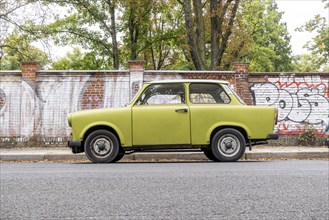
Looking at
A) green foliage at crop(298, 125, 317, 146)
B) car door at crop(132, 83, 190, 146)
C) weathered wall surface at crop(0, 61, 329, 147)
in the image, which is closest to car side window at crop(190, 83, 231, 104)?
car door at crop(132, 83, 190, 146)

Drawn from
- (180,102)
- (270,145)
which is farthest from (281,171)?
(270,145)

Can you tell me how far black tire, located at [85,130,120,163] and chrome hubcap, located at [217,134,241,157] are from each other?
2.15m

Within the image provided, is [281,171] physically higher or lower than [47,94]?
lower

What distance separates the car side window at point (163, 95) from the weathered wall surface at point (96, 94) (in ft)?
17.4

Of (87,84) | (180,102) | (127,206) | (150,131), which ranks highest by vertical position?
(87,84)

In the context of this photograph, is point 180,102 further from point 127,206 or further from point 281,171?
point 127,206

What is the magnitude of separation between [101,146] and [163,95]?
1.73 m

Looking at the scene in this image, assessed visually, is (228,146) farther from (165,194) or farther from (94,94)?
(94,94)

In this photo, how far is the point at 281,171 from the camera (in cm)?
781

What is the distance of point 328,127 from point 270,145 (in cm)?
332

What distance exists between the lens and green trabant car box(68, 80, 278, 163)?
9523mm

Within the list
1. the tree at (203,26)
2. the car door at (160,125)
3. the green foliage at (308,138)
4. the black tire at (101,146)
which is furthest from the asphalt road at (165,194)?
the tree at (203,26)

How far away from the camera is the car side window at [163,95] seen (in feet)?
32.2

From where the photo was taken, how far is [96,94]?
15.1 m
